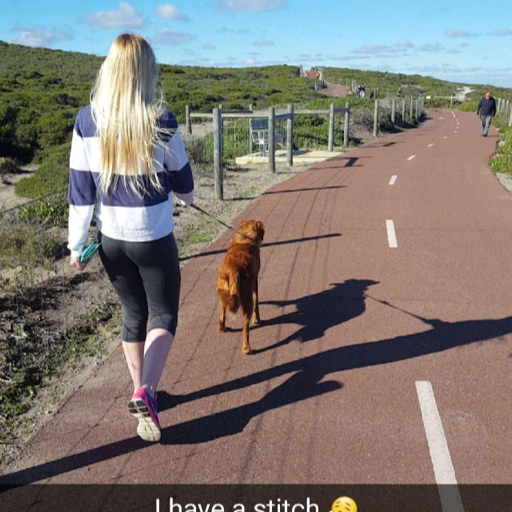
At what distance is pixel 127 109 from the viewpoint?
2.87 m

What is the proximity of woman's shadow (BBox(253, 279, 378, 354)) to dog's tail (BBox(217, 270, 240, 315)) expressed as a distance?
0.56 m

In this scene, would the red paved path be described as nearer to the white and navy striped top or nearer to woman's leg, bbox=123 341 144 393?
woman's leg, bbox=123 341 144 393

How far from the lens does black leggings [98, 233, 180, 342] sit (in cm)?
316

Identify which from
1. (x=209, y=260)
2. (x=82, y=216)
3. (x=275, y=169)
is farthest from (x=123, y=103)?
(x=275, y=169)

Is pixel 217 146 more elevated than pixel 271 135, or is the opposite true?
pixel 271 135

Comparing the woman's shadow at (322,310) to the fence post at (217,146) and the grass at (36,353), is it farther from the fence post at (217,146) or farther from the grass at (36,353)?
the fence post at (217,146)

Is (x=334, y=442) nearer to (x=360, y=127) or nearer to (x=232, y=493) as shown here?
(x=232, y=493)

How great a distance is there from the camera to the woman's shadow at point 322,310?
528 cm

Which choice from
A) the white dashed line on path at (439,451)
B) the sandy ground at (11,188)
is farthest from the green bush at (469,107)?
the white dashed line on path at (439,451)

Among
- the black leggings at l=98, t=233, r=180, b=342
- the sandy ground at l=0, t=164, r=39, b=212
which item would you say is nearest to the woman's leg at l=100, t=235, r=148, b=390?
the black leggings at l=98, t=233, r=180, b=342

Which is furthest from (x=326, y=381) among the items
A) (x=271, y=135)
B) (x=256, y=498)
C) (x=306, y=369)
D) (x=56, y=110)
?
(x=56, y=110)

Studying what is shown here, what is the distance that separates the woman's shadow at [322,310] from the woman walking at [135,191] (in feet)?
5.56

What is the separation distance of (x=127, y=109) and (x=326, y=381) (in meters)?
2.65

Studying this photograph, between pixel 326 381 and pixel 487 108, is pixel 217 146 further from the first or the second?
pixel 487 108
